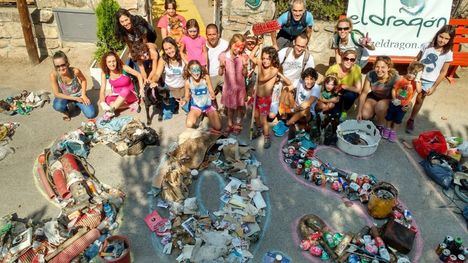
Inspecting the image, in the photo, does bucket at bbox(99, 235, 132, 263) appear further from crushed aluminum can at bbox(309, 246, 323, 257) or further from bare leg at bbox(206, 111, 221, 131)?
bare leg at bbox(206, 111, 221, 131)

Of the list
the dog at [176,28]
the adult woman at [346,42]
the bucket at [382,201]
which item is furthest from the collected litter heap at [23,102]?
the bucket at [382,201]

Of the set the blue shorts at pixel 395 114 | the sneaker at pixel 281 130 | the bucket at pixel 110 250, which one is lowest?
the bucket at pixel 110 250

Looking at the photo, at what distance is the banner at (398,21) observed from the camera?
9.59 meters

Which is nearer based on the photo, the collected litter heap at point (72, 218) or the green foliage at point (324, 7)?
the collected litter heap at point (72, 218)

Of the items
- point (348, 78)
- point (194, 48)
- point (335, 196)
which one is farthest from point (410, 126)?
point (194, 48)

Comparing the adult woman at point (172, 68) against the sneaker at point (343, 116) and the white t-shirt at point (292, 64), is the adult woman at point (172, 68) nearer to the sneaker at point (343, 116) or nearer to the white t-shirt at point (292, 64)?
the white t-shirt at point (292, 64)

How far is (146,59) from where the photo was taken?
841 cm

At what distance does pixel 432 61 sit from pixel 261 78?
3418 millimetres

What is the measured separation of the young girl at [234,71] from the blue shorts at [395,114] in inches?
115

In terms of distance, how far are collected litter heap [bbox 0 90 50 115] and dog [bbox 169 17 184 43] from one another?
323 cm

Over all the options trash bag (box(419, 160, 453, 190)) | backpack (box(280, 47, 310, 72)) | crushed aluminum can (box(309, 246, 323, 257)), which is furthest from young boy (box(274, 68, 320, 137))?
crushed aluminum can (box(309, 246, 323, 257))

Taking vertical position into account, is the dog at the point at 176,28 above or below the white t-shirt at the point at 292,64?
above

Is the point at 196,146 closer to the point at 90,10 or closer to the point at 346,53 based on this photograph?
the point at 346,53

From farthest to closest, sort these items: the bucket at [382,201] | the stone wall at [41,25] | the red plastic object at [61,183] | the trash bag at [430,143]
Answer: the stone wall at [41,25]
the trash bag at [430,143]
the red plastic object at [61,183]
the bucket at [382,201]
